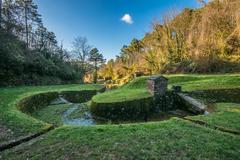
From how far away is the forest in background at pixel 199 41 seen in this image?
21.8 metres

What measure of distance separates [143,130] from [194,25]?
23.9 m

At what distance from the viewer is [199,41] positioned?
2402 centimetres

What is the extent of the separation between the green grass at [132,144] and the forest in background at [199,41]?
56.0 feet

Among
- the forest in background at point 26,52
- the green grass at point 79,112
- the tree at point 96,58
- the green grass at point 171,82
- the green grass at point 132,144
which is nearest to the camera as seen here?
the green grass at point 132,144

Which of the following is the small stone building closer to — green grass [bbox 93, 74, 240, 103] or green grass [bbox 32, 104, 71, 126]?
green grass [bbox 93, 74, 240, 103]

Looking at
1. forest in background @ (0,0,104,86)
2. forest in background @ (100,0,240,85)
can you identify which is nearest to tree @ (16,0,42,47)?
forest in background @ (0,0,104,86)


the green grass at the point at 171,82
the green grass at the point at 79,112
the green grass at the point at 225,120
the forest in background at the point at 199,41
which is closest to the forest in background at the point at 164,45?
the forest in background at the point at 199,41

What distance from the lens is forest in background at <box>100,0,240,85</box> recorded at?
2178 cm

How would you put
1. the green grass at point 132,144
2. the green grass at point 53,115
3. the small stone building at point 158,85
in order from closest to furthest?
1. the green grass at point 132,144
2. the green grass at point 53,115
3. the small stone building at point 158,85

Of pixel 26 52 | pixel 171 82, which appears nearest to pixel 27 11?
pixel 26 52

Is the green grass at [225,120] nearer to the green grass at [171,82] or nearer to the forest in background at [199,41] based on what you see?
Result: the green grass at [171,82]

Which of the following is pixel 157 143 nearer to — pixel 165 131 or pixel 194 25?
pixel 165 131

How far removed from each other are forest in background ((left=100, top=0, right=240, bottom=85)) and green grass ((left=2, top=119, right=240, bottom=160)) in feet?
56.0

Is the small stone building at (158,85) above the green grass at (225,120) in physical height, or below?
above
